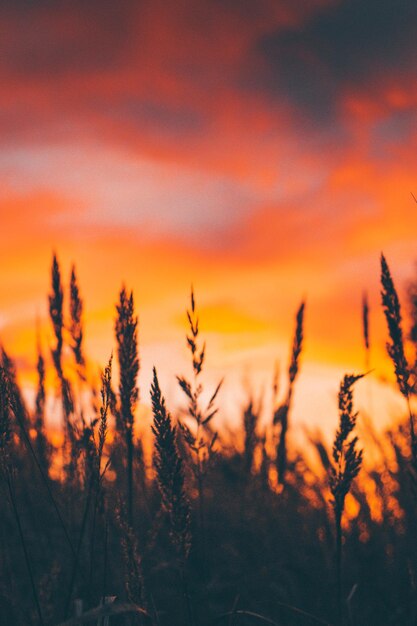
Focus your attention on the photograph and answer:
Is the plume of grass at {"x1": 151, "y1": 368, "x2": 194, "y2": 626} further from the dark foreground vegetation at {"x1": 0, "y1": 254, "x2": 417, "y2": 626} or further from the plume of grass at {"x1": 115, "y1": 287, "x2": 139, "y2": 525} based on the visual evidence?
the plume of grass at {"x1": 115, "y1": 287, "x2": 139, "y2": 525}

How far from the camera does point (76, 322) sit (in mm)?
2678

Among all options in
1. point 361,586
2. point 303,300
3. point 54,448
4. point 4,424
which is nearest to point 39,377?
point 54,448

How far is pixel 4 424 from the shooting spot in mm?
1599

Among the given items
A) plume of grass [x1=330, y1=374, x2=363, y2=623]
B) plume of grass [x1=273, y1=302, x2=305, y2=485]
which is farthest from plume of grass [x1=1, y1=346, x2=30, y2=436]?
plume of grass [x1=273, y1=302, x2=305, y2=485]

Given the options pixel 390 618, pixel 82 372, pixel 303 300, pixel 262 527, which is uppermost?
pixel 303 300

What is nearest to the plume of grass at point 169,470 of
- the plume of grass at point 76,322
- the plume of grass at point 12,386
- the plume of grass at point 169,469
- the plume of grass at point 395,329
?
the plume of grass at point 169,469

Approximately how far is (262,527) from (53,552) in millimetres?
1021

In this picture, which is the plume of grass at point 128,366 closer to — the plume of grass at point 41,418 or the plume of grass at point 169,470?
the plume of grass at point 169,470

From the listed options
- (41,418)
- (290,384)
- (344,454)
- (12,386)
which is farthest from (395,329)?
(41,418)

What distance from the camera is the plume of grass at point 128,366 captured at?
1908mm

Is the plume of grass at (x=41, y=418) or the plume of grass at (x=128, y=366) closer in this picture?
the plume of grass at (x=128, y=366)

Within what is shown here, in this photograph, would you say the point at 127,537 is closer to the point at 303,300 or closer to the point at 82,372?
the point at 82,372

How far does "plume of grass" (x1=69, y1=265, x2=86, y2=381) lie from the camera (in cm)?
267

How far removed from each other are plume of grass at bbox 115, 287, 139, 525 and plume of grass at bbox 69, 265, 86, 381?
72 cm
